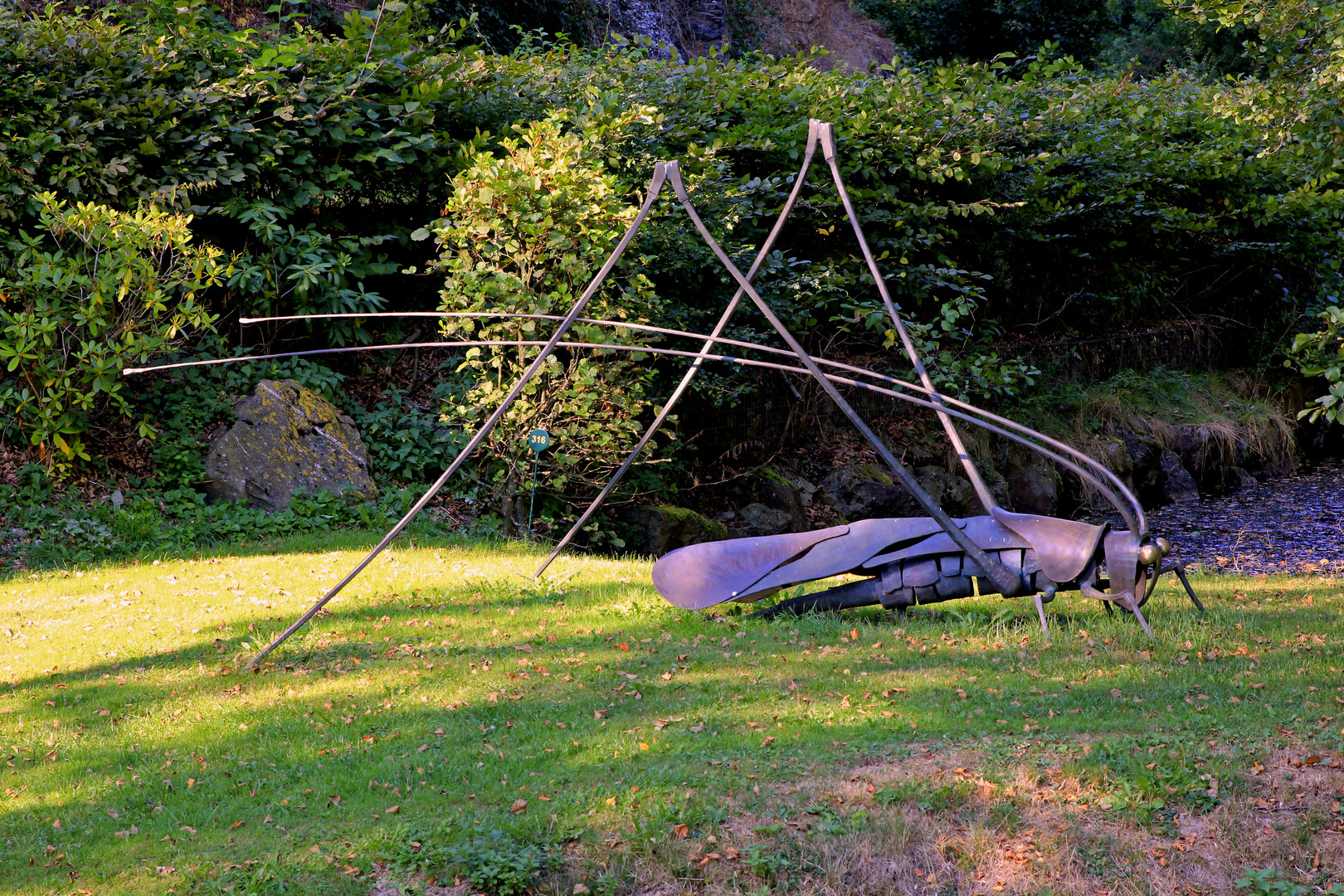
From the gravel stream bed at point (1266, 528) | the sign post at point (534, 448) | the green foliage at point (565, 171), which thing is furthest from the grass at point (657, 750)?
the gravel stream bed at point (1266, 528)

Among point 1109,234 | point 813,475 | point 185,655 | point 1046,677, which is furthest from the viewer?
point 1109,234

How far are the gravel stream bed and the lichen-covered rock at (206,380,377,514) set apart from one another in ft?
24.1

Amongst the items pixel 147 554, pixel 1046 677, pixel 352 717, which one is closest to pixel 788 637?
pixel 1046 677

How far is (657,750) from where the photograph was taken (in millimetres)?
4180

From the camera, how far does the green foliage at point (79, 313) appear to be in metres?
7.68

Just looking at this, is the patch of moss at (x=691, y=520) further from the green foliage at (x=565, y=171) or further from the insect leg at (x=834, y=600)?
the insect leg at (x=834, y=600)

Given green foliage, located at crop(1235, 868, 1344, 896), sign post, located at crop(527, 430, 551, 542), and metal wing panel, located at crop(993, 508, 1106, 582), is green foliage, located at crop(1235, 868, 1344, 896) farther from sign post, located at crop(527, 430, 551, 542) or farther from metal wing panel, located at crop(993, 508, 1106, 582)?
sign post, located at crop(527, 430, 551, 542)

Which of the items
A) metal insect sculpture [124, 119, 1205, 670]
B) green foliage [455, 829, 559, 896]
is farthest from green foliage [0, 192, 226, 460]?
green foliage [455, 829, 559, 896]

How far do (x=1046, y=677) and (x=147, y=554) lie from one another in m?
5.97

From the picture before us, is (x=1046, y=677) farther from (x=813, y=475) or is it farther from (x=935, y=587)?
(x=813, y=475)

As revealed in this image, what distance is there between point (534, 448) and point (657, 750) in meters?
3.82

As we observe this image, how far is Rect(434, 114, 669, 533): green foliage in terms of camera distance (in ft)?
26.8

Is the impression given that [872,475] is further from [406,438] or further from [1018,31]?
[1018,31]

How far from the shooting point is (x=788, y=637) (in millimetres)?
5742
